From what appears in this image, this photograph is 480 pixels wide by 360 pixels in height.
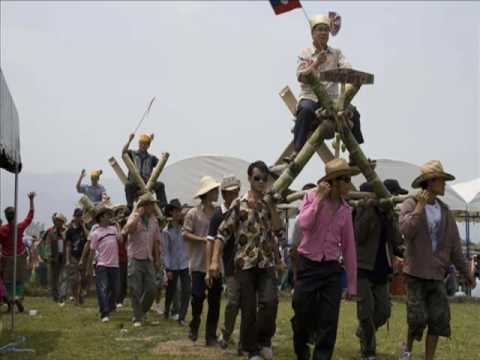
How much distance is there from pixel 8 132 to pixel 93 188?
25.3 feet

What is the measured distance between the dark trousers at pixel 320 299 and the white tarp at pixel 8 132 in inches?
155

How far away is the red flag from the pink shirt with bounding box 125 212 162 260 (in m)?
5.03

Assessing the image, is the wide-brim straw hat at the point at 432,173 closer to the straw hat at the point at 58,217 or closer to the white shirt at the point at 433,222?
the white shirt at the point at 433,222

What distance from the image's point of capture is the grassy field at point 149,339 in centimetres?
930

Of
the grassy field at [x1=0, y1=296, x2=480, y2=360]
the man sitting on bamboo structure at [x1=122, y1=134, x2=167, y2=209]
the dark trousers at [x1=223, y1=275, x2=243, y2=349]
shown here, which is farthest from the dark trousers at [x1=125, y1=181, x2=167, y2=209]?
the dark trousers at [x1=223, y1=275, x2=243, y2=349]

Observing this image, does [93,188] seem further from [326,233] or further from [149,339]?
[326,233]

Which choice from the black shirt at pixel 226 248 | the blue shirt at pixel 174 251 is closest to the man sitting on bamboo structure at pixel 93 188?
the blue shirt at pixel 174 251

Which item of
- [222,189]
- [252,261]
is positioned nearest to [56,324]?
[222,189]

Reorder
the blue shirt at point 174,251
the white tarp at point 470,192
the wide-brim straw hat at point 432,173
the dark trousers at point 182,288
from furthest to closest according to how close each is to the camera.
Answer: the white tarp at point 470,192, the blue shirt at point 174,251, the dark trousers at point 182,288, the wide-brim straw hat at point 432,173

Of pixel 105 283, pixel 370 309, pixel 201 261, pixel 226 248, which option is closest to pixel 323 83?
pixel 226 248

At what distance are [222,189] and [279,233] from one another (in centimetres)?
108

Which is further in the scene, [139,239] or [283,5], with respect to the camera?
[139,239]

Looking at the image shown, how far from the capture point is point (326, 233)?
7184mm

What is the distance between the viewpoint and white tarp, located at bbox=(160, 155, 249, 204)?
850 inches
